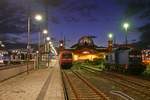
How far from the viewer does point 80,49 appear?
140 m

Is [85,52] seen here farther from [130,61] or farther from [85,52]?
[130,61]

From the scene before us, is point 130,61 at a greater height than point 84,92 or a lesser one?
greater

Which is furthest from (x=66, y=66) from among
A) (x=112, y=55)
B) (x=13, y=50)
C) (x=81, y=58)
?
(x=13, y=50)

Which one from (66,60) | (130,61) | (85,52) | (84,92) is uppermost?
(85,52)

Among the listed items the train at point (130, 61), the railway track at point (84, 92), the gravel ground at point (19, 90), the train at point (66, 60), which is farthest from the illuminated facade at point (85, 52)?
the gravel ground at point (19, 90)

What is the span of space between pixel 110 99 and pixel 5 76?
16078 mm

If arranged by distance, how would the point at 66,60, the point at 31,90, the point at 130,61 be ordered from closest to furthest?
the point at 31,90 < the point at 130,61 < the point at 66,60

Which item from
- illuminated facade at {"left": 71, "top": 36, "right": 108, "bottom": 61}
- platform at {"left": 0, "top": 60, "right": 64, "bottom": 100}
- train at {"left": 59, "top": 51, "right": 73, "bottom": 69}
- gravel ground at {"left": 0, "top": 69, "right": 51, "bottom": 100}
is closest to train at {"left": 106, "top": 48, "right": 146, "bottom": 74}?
platform at {"left": 0, "top": 60, "right": 64, "bottom": 100}

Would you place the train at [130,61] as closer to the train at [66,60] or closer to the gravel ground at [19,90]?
the gravel ground at [19,90]

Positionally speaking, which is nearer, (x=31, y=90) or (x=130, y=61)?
(x=31, y=90)

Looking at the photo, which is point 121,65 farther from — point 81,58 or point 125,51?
point 81,58

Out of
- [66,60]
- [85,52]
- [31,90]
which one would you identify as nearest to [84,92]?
[31,90]

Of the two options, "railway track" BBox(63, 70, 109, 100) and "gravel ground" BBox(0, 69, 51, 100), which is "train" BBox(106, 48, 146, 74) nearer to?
"railway track" BBox(63, 70, 109, 100)

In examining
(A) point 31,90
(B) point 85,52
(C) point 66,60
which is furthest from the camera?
(B) point 85,52
